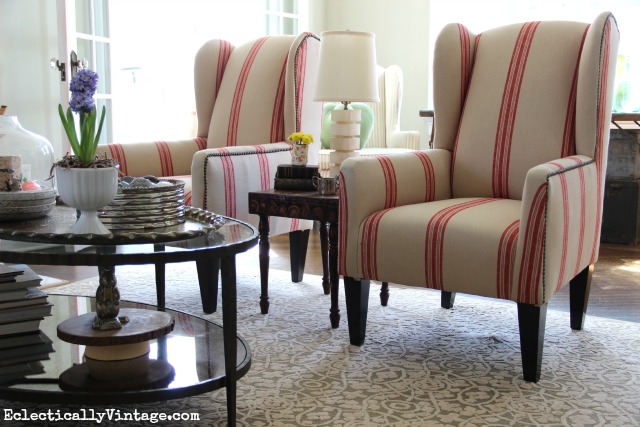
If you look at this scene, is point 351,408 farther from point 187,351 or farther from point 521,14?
point 521,14

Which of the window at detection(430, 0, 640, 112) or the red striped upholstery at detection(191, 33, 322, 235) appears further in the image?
the window at detection(430, 0, 640, 112)

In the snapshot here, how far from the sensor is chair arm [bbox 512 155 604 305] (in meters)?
1.91

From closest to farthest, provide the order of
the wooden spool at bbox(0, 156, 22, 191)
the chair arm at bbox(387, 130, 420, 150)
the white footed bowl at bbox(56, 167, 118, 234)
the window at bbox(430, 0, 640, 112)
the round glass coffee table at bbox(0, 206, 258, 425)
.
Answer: the round glass coffee table at bbox(0, 206, 258, 425)
the white footed bowl at bbox(56, 167, 118, 234)
the wooden spool at bbox(0, 156, 22, 191)
the chair arm at bbox(387, 130, 420, 150)
the window at bbox(430, 0, 640, 112)

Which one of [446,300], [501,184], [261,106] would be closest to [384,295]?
[446,300]

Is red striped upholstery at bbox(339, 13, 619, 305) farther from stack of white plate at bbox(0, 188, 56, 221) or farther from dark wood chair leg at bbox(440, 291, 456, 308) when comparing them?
stack of white plate at bbox(0, 188, 56, 221)

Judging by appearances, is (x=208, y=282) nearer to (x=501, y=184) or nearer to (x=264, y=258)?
(x=264, y=258)

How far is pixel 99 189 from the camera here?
163 centimetres

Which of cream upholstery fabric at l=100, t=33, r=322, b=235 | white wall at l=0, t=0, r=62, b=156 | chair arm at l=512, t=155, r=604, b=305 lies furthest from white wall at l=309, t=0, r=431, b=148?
chair arm at l=512, t=155, r=604, b=305

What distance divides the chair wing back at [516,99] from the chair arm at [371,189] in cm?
24

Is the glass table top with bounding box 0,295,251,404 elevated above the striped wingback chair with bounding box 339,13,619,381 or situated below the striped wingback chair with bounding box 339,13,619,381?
below

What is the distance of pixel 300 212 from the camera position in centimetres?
248

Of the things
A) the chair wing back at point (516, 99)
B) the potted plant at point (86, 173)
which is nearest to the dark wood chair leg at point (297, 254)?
the chair wing back at point (516, 99)

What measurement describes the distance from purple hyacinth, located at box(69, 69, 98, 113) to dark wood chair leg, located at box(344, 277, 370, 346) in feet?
3.19

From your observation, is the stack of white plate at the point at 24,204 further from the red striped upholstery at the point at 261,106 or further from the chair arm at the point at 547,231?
the chair arm at the point at 547,231
